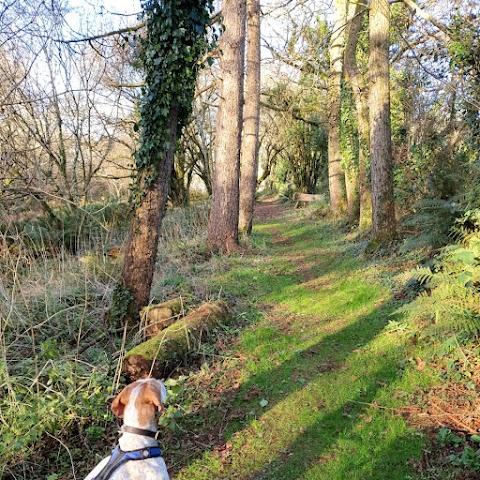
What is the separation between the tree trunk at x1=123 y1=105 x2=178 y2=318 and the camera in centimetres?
530

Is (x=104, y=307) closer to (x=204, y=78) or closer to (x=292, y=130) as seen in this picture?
(x=204, y=78)

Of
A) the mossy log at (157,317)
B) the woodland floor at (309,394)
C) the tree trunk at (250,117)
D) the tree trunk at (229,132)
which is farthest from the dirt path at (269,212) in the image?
the mossy log at (157,317)

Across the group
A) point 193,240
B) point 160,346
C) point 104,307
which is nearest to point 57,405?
point 160,346

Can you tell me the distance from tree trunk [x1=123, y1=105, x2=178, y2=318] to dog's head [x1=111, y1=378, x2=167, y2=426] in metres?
2.74

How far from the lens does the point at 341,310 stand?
6320 millimetres

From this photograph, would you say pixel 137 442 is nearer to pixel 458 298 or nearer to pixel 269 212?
pixel 458 298

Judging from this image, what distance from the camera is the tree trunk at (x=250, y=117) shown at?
39.8ft

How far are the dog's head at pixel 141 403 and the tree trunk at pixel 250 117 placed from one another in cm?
957

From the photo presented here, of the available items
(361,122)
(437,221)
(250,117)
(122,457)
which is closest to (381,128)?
(361,122)

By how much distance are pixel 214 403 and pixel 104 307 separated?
2.46 metres

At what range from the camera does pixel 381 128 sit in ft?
27.7

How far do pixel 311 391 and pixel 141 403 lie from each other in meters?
2.24

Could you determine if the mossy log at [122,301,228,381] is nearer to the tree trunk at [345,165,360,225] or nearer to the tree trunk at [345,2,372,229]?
the tree trunk at [345,2,372,229]

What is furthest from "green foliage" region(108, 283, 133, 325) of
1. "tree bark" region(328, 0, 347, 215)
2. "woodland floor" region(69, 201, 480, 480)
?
"tree bark" region(328, 0, 347, 215)
